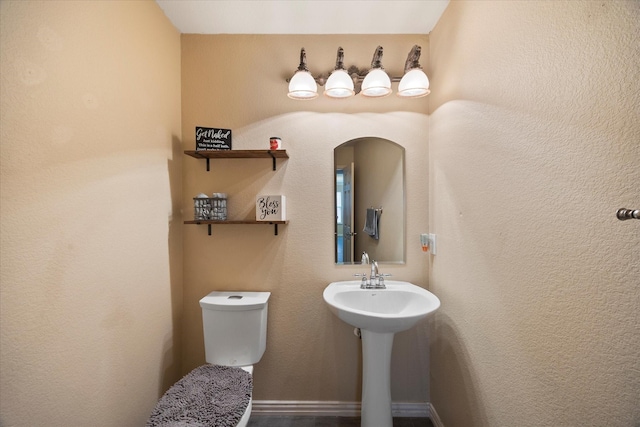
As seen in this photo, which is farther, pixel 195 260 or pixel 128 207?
pixel 195 260

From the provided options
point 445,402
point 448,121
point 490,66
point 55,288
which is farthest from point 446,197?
point 55,288

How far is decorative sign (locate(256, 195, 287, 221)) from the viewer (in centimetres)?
176

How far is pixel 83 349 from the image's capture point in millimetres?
1103

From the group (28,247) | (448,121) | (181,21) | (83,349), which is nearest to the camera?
(28,247)

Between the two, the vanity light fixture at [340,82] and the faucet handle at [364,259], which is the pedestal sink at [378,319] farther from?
the vanity light fixture at [340,82]

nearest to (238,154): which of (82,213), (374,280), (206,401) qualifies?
(82,213)

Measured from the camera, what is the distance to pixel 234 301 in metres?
1.67

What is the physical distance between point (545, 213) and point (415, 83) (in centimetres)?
104

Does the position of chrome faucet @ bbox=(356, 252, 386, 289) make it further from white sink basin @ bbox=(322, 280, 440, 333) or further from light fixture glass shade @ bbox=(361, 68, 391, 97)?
light fixture glass shade @ bbox=(361, 68, 391, 97)

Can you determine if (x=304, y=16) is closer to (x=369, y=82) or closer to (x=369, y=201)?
(x=369, y=82)

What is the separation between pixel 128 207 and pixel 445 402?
1.96 m

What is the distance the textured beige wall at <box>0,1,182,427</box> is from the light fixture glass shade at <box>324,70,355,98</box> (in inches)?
38.0

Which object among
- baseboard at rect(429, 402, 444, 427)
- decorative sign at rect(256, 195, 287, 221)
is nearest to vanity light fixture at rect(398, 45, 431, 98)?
decorative sign at rect(256, 195, 287, 221)

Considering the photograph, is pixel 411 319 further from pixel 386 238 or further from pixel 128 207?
pixel 128 207
